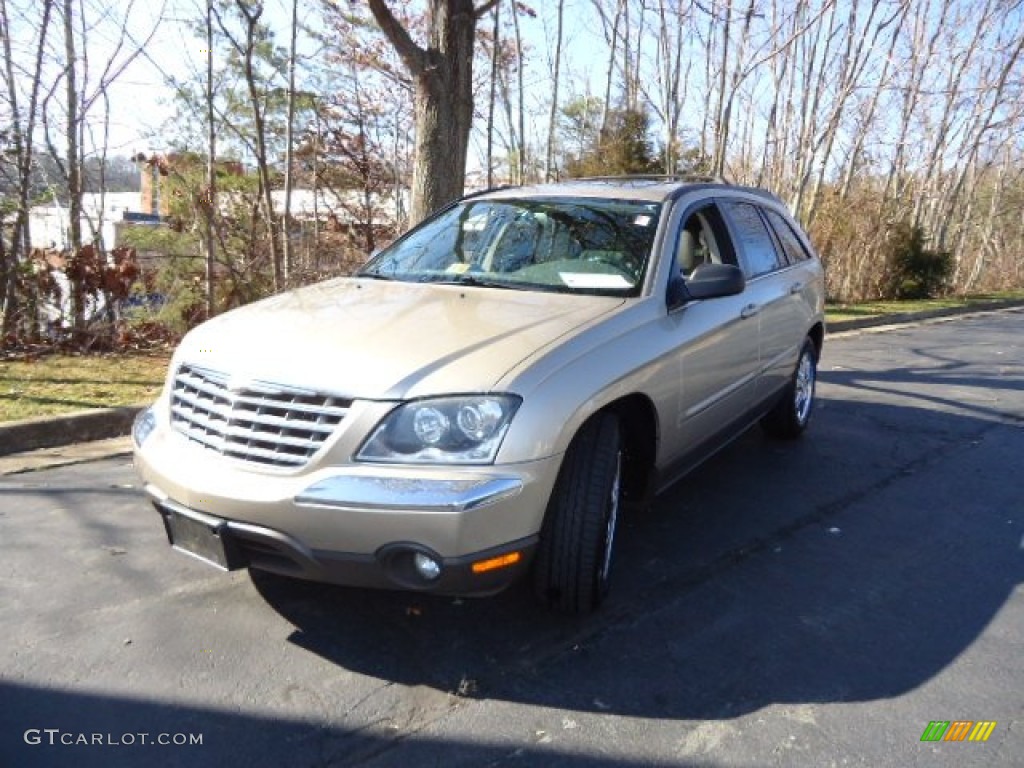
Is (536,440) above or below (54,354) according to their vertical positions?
above

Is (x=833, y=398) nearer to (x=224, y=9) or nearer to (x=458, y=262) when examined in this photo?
(x=458, y=262)

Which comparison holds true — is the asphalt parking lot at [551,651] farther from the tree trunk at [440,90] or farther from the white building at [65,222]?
the white building at [65,222]

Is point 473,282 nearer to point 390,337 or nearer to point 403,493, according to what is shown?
point 390,337

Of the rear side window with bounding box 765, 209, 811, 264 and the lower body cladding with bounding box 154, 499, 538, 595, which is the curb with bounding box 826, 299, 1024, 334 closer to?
the rear side window with bounding box 765, 209, 811, 264

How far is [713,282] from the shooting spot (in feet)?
11.6

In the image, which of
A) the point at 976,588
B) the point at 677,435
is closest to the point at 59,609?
the point at 677,435

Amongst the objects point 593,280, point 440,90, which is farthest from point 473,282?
point 440,90

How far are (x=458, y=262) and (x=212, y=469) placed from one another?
176 centimetres

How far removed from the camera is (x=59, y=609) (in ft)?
10.1

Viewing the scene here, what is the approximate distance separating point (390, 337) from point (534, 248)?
1.31 metres

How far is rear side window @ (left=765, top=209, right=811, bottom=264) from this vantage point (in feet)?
17.7

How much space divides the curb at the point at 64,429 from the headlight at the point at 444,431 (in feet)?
12.0

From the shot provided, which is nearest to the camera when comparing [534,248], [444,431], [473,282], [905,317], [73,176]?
[444,431]

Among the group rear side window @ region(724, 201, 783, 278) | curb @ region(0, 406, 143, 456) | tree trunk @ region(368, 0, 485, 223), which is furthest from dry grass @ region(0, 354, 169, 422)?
rear side window @ region(724, 201, 783, 278)
